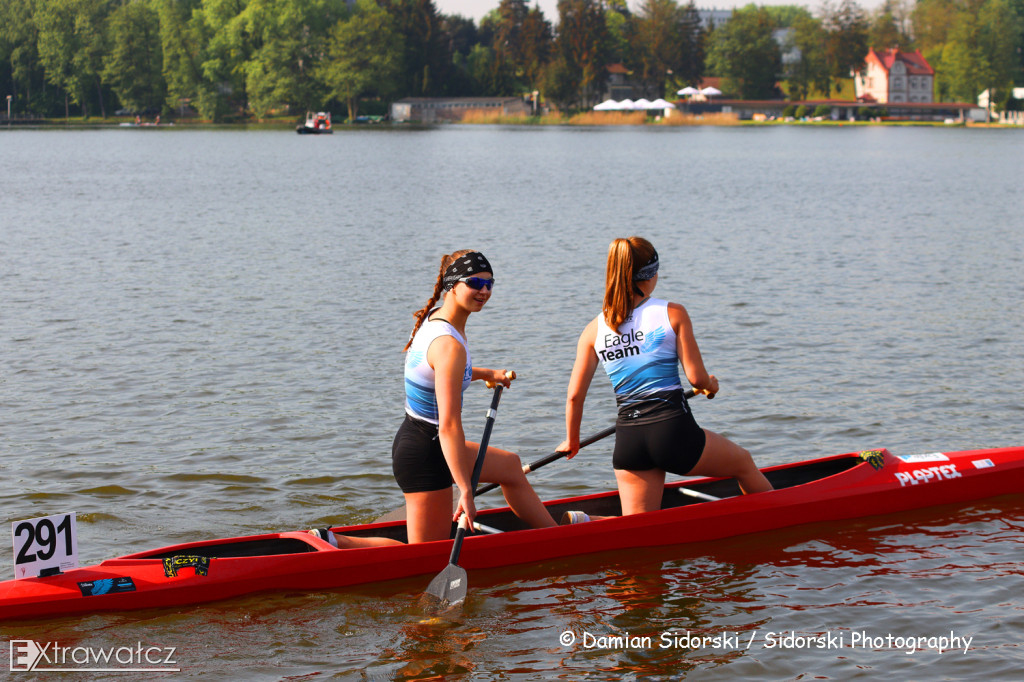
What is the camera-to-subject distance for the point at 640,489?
6996 millimetres

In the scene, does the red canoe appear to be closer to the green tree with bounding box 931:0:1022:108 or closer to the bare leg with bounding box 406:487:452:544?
the bare leg with bounding box 406:487:452:544

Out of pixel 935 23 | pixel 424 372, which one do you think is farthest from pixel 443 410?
pixel 935 23

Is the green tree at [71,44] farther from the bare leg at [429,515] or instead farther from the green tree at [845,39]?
the bare leg at [429,515]

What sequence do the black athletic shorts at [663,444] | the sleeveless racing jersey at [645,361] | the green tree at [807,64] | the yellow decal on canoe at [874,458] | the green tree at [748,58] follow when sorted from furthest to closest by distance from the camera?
1. the green tree at [748,58]
2. the green tree at [807,64]
3. the yellow decal on canoe at [874,458]
4. the black athletic shorts at [663,444]
5. the sleeveless racing jersey at [645,361]

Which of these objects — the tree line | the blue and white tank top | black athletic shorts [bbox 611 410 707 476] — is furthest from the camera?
the tree line

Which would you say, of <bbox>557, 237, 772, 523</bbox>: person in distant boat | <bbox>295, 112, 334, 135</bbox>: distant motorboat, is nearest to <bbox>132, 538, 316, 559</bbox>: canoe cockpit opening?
<bbox>557, 237, 772, 523</bbox>: person in distant boat

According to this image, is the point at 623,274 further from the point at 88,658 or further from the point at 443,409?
the point at 88,658

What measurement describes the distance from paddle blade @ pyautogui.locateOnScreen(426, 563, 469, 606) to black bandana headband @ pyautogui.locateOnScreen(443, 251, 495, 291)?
1797 mm

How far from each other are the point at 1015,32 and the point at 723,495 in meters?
151

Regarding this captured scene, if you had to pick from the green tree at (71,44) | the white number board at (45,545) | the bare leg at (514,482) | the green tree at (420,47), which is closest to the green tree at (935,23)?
the green tree at (420,47)

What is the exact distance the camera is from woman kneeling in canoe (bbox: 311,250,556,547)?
18.7ft

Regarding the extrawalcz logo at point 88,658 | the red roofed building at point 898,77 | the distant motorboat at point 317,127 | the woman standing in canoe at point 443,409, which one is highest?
the red roofed building at point 898,77

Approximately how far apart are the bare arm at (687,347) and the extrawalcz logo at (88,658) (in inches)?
133

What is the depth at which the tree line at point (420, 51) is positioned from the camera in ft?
383
